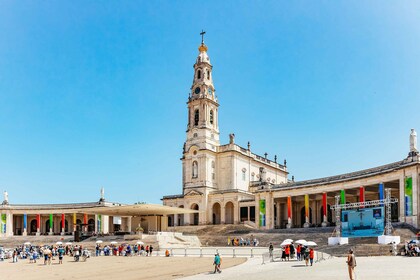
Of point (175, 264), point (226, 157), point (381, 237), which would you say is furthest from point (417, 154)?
point (226, 157)

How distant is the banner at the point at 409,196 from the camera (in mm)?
45062

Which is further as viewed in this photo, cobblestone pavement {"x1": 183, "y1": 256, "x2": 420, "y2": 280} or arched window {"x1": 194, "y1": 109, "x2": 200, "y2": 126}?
arched window {"x1": 194, "y1": 109, "x2": 200, "y2": 126}

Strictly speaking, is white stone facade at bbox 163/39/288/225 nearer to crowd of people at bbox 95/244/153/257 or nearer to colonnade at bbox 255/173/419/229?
colonnade at bbox 255/173/419/229

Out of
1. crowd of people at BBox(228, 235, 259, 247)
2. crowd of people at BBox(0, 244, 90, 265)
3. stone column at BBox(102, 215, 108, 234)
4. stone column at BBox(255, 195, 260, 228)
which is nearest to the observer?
crowd of people at BBox(0, 244, 90, 265)

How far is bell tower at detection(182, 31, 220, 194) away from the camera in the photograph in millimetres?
75625

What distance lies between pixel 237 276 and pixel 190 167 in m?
52.3

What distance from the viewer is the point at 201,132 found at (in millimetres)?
76375

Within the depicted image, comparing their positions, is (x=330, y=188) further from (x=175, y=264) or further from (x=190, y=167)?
(x=175, y=264)

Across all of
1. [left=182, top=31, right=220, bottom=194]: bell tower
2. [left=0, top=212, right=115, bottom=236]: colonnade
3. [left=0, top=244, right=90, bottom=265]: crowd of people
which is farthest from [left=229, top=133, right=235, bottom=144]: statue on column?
[left=0, top=244, right=90, bottom=265]: crowd of people

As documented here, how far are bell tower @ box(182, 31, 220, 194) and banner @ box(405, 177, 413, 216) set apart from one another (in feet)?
113

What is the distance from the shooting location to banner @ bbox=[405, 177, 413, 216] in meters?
45.1

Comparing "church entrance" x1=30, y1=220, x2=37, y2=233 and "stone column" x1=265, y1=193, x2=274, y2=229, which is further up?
"stone column" x1=265, y1=193, x2=274, y2=229

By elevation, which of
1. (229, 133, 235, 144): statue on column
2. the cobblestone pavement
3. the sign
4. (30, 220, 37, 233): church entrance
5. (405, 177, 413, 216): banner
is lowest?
(30, 220, 37, 233): church entrance

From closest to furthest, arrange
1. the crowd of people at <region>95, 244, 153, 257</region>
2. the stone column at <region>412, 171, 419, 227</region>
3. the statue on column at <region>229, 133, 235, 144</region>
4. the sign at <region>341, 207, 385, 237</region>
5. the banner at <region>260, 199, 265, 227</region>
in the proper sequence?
the sign at <region>341, 207, 385, 237</region>, the stone column at <region>412, 171, 419, 227</region>, the crowd of people at <region>95, 244, 153, 257</region>, the banner at <region>260, 199, 265, 227</region>, the statue on column at <region>229, 133, 235, 144</region>
